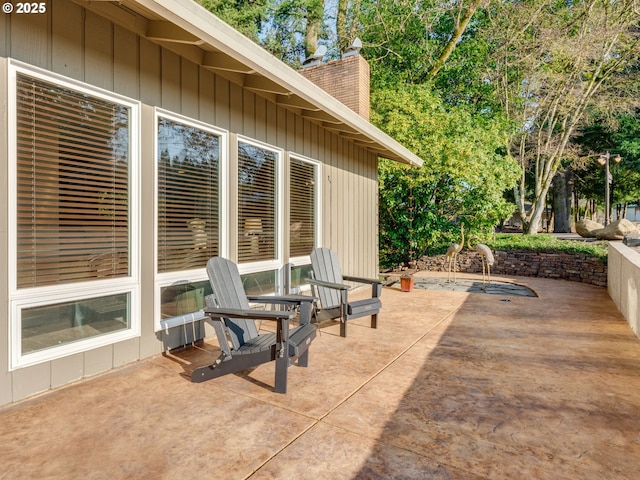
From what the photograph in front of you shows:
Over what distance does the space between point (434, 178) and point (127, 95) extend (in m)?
8.05

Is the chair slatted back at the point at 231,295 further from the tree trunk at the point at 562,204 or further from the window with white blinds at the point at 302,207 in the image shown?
the tree trunk at the point at 562,204

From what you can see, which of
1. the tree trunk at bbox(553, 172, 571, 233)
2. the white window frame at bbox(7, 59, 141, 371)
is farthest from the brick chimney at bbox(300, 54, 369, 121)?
the tree trunk at bbox(553, 172, 571, 233)

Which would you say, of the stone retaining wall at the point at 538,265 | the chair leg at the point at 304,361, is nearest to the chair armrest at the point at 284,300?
the chair leg at the point at 304,361

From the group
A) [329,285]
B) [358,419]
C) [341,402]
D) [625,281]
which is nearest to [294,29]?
[329,285]

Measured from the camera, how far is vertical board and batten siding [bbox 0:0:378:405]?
2.46 m

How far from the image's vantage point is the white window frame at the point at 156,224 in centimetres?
335

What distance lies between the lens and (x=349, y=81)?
24.5 feet

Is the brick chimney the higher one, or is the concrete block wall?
the brick chimney

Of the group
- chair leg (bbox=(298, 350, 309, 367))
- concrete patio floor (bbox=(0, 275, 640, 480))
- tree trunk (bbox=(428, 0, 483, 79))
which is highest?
tree trunk (bbox=(428, 0, 483, 79))

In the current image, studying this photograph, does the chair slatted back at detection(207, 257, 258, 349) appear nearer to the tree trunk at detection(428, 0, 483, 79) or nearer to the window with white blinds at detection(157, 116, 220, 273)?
the window with white blinds at detection(157, 116, 220, 273)

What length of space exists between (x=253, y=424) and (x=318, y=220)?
3816 mm

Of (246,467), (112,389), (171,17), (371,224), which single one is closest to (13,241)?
(112,389)

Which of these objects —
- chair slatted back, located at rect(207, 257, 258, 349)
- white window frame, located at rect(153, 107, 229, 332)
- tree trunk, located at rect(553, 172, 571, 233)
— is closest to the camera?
chair slatted back, located at rect(207, 257, 258, 349)

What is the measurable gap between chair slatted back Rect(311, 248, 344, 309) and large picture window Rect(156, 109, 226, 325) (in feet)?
3.79
